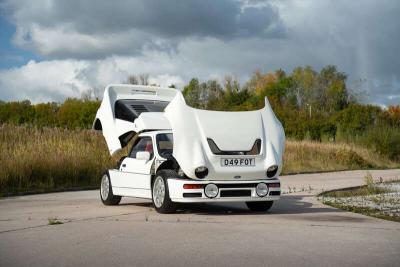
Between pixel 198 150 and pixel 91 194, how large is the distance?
712 centimetres

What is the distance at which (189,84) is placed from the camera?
96.9 metres

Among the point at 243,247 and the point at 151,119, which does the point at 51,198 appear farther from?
the point at 243,247

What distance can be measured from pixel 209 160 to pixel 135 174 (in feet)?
7.44

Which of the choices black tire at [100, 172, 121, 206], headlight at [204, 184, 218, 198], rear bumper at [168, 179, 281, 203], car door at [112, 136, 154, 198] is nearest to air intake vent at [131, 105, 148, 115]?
car door at [112, 136, 154, 198]

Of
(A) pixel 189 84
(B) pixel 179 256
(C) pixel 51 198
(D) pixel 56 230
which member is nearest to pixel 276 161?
(D) pixel 56 230

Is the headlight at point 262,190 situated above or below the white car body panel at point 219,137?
below

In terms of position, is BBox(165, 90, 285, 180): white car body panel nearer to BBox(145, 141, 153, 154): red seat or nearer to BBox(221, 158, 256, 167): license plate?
BBox(221, 158, 256, 167): license plate

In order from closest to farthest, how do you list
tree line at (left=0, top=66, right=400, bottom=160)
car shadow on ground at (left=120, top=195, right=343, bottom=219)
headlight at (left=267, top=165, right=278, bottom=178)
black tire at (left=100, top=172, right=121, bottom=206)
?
headlight at (left=267, top=165, right=278, bottom=178), car shadow on ground at (left=120, top=195, right=343, bottom=219), black tire at (left=100, top=172, right=121, bottom=206), tree line at (left=0, top=66, right=400, bottom=160)

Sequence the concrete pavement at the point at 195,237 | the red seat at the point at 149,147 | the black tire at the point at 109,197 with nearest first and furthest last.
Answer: the concrete pavement at the point at 195,237 → the red seat at the point at 149,147 → the black tire at the point at 109,197

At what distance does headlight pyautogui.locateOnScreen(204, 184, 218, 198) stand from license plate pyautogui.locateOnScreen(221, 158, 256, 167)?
17.2 inches

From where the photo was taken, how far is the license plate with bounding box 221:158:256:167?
40.9 feet

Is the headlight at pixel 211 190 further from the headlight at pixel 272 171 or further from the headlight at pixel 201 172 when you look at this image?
the headlight at pixel 272 171

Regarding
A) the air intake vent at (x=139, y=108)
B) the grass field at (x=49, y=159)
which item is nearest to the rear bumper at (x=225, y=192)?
the air intake vent at (x=139, y=108)

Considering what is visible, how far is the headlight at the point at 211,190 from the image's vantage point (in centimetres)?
1229
